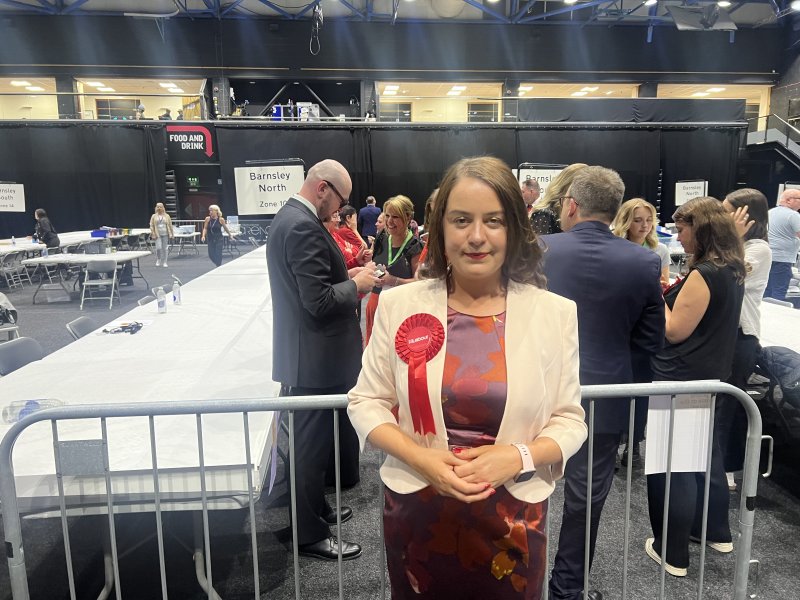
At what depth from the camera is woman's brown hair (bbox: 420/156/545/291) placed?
1.13 metres

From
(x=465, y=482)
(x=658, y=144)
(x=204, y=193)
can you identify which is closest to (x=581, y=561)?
(x=465, y=482)

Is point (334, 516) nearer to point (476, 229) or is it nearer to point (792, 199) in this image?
point (476, 229)

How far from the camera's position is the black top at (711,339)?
213 centimetres

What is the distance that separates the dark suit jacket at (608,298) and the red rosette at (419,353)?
94cm

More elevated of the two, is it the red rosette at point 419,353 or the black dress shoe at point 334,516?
the red rosette at point 419,353

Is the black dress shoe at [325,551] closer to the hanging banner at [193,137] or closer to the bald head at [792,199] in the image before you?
the bald head at [792,199]

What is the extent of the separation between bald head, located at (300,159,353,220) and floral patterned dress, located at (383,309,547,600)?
4.43 feet

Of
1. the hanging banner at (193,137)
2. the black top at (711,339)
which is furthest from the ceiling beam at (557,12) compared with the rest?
the black top at (711,339)

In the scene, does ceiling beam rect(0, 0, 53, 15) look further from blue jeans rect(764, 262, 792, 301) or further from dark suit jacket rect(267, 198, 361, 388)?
blue jeans rect(764, 262, 792, 301)

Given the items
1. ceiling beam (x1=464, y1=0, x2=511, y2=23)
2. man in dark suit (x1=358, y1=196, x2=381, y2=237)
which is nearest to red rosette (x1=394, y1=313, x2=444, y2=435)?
man in dark suit (x1=358, y1=196, x2=381, y2=237)

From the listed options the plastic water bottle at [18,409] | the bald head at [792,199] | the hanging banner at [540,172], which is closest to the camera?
the plastic water bottle at [18,409]

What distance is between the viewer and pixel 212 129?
1254 cm

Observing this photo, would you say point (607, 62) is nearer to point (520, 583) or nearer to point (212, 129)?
point (212, 129)

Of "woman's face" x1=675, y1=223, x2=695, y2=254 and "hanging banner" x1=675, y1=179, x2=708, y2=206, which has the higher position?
"hanging banner" x1=675, y1=179, x2=708, y2=206
